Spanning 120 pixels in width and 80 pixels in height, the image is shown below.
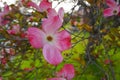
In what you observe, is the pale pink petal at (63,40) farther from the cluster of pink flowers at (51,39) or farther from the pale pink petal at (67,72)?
the pale pink petal at (67,72)

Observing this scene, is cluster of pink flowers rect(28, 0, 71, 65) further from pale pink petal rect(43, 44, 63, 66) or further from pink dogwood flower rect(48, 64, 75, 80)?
pink dogwood flower rect(48, 64, 75, 80)

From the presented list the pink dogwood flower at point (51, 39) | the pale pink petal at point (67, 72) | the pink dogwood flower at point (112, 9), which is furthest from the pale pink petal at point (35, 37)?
the pink dogwood flower at point (112, 9)

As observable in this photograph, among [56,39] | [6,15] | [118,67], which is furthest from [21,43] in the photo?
[118,67]

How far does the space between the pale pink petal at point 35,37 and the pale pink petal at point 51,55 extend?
2 centimetres

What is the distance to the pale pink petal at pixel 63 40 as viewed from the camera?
3.30 ft

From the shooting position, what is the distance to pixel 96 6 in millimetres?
1806

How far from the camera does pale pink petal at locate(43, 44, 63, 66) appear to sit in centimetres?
99

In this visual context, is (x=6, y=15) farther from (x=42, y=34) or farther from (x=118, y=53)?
(x=118, y=53)

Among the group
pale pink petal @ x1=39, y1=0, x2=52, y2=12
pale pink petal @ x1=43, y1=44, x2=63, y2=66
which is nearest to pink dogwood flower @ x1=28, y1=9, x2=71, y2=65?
pale pink petal @ x1=43, y1=44, x2=63, y2=66

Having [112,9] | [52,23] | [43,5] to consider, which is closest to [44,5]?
[43,5]

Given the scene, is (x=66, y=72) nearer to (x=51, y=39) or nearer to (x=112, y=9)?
(x=51, y=39)

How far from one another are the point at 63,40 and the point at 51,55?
66mm

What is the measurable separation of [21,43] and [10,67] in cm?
55

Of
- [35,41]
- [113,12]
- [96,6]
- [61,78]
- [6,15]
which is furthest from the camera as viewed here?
[96,6]
